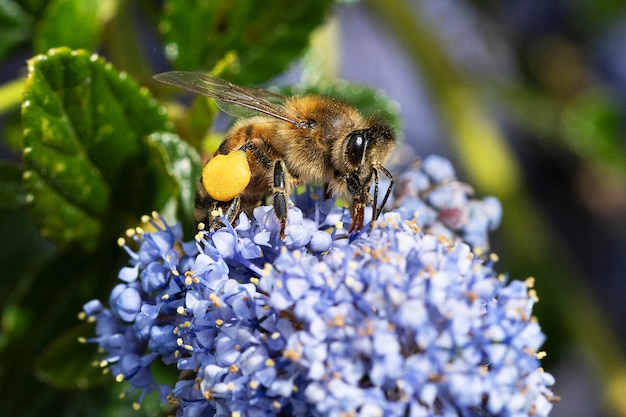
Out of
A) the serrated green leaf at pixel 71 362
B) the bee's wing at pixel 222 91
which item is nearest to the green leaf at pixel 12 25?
Result: the bee's wing at pixel 222 91

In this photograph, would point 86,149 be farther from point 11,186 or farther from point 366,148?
point 366,148

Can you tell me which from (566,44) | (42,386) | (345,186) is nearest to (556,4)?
(566,44)

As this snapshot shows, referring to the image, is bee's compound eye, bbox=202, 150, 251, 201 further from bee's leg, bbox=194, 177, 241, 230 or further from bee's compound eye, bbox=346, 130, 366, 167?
bee's compound eye, bbox=346, 130, 366, 167

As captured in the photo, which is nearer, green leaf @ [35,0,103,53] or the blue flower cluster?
the blue flower cluster

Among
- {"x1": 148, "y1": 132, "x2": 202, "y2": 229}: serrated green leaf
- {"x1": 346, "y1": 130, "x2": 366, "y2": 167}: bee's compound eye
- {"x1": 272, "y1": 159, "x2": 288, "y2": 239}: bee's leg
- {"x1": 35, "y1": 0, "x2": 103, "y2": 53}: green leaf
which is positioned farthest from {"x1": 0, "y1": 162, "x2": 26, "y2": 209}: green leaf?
{"x1": 346, "y1": 130, "x2": 366, "y2": 167}: bee's compound eye

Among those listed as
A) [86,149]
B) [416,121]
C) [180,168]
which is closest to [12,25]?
[86,149]
